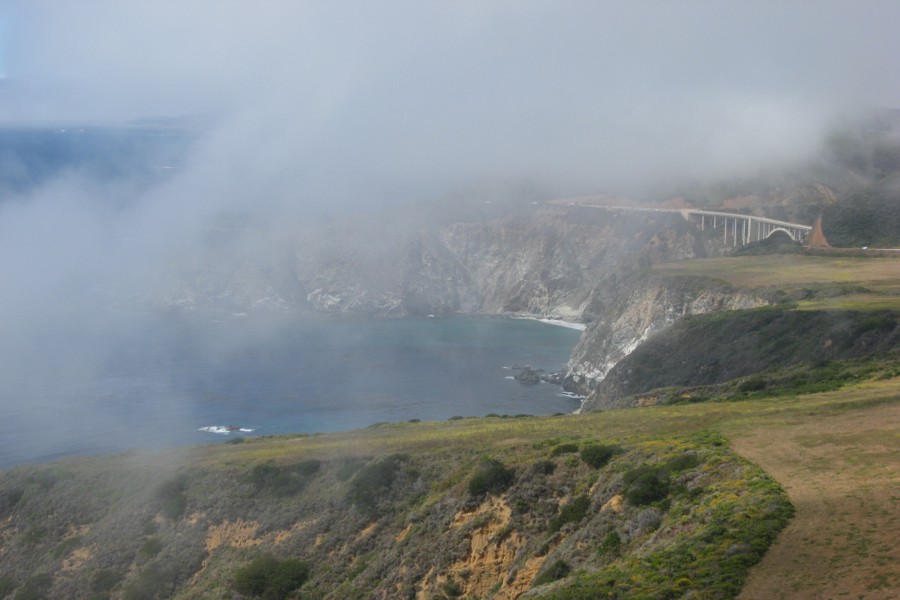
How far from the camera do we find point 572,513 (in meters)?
29.7

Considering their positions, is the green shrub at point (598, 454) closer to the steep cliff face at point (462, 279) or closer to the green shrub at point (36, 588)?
the green shrub at point (36, 588)

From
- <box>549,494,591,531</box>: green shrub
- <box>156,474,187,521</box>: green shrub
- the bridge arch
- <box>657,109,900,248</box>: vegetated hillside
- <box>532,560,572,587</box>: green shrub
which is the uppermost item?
<box>657,109,900,248</box>: vegetated hillside

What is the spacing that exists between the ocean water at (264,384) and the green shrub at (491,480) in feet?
183

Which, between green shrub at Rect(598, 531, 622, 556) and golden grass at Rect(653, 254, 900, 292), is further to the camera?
golden grass at Rect(653, 254, 900, 292)

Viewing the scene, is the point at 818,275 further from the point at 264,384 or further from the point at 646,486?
the point at 646,486

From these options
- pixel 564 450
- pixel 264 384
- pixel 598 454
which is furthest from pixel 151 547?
pixel 264 384

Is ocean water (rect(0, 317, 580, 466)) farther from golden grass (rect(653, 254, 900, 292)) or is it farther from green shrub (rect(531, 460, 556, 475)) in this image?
green shrub (rect(531, 460, 556, 475))

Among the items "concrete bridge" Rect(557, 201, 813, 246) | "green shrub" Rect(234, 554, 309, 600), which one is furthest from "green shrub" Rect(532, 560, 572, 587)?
"concrete bridge" Rect(557, 201, 813, 246)

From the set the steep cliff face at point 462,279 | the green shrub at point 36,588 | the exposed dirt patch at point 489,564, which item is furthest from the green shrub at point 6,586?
the steep cliff face at point 462,279

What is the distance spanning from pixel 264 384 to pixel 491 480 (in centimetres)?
8503

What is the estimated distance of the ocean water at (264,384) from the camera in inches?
3634

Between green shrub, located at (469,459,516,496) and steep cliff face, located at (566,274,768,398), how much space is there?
60.1 m

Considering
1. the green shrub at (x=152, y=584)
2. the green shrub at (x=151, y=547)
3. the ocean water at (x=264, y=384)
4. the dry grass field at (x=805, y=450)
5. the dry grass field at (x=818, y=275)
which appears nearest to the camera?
the dry grass field at (x=805, y=450)

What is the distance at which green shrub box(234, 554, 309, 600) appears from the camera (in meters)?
34.8
